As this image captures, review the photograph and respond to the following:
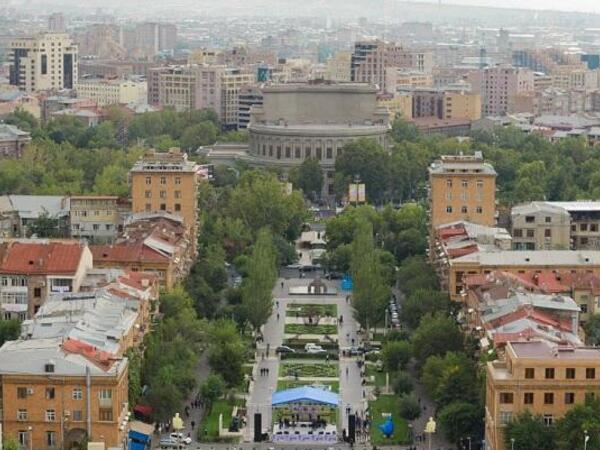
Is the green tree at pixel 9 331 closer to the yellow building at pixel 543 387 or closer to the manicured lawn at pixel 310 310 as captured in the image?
the manicured lawn at pixel 310 310

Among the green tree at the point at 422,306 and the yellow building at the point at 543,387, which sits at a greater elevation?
the yellow building at the point at 543,387

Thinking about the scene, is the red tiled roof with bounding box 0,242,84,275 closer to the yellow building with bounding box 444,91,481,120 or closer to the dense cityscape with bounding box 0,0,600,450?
the dense cityscape with bounding box 0,0,600,450

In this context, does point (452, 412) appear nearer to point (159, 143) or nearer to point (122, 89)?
point (159, 143)

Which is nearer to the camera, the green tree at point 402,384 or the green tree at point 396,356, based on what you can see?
the green tree at point 402,384

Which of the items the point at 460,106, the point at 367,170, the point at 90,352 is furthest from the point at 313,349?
the point at 460,106

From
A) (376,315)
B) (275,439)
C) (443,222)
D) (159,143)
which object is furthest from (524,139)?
(275,439)

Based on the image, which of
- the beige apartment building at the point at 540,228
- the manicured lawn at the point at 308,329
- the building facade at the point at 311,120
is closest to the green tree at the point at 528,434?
the manicured lawn at the point at 308,329
